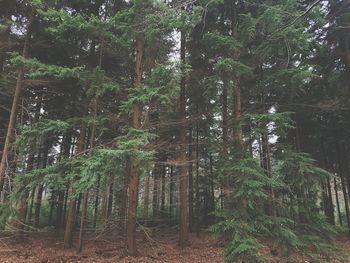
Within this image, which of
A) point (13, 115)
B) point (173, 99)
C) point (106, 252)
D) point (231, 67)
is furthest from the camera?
point (173, 99)

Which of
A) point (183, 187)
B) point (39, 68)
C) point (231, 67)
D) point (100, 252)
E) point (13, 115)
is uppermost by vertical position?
point (231, 67)

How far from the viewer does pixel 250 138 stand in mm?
11352

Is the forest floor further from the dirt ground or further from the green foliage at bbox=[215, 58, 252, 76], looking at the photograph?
the green foliage at bbox=[215, 58, 252, 76]

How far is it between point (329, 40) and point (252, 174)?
31.7ft

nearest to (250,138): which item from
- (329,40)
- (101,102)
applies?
(101,102)

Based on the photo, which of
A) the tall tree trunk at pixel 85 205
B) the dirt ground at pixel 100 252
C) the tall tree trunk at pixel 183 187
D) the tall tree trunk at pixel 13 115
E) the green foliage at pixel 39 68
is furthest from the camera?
the tall tree trunk at pixel 183 187

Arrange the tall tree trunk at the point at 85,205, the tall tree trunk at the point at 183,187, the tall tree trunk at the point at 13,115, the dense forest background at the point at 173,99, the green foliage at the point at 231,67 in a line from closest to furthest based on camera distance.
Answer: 1. the dense forest background at the point at 173,99
2. the green foliage at the point at 231,67
3. the tall tree trunk at the point at 13,115
4. the tall tree trunk at the point at 85,205
5. the tall tree trunk at the point at 183,187

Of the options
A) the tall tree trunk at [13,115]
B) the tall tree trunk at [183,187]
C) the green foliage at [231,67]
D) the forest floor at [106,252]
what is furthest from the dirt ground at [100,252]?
the green foliage at [231,67]

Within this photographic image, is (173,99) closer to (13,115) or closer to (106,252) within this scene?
(13,115)

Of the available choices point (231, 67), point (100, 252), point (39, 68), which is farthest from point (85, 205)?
point (231, 67)

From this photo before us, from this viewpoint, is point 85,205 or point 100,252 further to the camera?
point 100,252

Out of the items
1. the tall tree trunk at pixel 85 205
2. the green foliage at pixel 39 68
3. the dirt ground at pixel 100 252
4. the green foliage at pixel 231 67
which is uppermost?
the green foliage at pixel 231 67

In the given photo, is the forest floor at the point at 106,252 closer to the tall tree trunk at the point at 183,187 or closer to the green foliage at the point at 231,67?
the tall tree trunk at the point at 183,187

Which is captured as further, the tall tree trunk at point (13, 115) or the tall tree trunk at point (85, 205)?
the tall tree trunk at point (85, 205)
